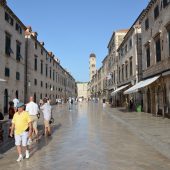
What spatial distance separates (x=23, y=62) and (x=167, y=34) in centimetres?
1867

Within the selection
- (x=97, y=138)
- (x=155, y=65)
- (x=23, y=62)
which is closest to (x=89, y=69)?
(x=23, y=62)

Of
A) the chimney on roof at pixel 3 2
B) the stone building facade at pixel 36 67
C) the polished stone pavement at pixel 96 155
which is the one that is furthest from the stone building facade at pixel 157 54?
the stone building facade at pixel 36 67

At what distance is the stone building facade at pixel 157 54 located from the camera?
1847 cm

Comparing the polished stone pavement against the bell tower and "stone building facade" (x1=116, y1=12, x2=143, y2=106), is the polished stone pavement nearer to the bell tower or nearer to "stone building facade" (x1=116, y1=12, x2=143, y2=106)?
"stone building facade" (x1=116, y1=12, x2=143, y2=106)

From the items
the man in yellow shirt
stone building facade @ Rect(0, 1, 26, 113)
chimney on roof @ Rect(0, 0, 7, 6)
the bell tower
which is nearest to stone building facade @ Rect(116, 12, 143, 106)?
stone building facade @ Rect(0, 1, 26, 113)

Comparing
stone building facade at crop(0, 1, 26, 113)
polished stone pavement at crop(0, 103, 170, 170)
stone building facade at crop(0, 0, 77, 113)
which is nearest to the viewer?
polished stone pavement at crop(0, 103, 170, 170)

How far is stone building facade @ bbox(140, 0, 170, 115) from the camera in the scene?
18469 mm

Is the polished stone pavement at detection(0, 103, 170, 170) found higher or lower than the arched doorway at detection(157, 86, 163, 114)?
lower

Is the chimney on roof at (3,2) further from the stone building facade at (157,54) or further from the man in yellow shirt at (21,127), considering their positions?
the man in yellow shirt at (21,127)

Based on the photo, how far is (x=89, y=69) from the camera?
146m

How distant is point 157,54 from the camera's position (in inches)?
818

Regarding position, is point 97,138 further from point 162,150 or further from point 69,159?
point 69,159

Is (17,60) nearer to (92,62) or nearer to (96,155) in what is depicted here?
(96,155)

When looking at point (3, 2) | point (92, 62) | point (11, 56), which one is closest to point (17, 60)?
point (11, 56)
